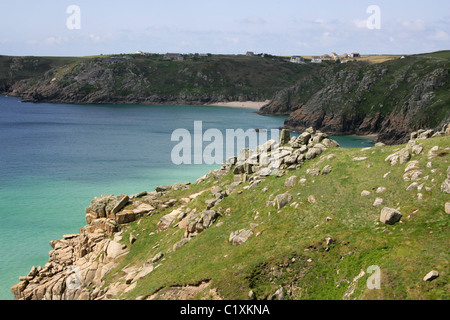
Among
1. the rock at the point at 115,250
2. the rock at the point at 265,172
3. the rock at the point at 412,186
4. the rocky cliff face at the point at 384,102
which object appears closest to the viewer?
the rock at the point at 412,186

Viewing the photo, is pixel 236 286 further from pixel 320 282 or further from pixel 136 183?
pixel 136 183

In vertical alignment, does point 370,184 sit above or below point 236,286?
above

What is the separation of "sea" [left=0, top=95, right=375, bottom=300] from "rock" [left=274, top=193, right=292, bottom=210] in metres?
29.7

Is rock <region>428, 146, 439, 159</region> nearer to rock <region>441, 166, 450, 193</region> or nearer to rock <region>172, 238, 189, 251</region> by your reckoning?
rock <region>441, 166, 450, 193</region>

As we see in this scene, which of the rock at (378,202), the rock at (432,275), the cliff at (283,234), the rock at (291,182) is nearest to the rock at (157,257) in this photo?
the cliff at (283,234)

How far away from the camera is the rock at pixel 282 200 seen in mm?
26800

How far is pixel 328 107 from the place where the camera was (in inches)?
5984

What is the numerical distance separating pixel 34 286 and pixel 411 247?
102 ft

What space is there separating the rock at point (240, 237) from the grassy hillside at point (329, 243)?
1.38ft

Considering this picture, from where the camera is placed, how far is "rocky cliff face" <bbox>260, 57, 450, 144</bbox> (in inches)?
4749

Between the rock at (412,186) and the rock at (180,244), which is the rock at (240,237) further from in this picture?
the rock at (412,186)

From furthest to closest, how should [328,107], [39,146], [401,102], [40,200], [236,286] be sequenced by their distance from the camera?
[328,107], [401,102], [39,146], [40,200], [236,286]

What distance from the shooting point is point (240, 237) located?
25344 mm

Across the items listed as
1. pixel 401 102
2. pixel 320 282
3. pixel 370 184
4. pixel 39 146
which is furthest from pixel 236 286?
pixel 401 102
